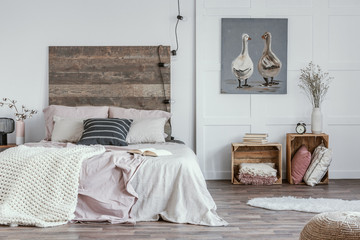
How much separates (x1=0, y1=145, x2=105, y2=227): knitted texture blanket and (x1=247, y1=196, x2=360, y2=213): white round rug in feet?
5.58

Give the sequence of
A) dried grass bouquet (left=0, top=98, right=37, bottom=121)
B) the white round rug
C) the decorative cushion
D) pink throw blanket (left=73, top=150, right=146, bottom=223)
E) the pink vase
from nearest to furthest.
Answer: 1. pink throw blanket (left=73, top=150, right=146, bottom=223)
2. the white round rug
3. the decorative cushion
4. the pink vase
5. dried grass bouquet (left=0, top=98, right=37, bottom=121)

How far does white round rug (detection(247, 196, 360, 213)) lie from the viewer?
396cm

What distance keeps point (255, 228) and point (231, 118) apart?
7.59 feet

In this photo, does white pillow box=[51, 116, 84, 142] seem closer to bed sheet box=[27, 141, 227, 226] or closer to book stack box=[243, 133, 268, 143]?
bed sheet box=[27, 141, 227, 226]

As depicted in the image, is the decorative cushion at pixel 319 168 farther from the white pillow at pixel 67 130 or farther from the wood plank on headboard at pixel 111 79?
the white pillow at pixel 67 130

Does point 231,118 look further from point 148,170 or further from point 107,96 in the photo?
point 148,170

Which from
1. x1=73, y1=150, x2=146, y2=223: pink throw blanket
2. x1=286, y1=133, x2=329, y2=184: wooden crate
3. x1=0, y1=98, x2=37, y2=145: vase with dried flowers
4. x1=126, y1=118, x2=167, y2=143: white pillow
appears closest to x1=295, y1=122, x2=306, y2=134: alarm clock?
x1=286, y1=133, x2=329, y2=184: wooden crate

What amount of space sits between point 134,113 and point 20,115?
4.58ft

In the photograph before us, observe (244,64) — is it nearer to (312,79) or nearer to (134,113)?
(312,79)

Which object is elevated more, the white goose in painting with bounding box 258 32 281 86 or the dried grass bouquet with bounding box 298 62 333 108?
the white goose in painting with bounding box 258 32 281 86

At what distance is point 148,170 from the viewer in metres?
3.63

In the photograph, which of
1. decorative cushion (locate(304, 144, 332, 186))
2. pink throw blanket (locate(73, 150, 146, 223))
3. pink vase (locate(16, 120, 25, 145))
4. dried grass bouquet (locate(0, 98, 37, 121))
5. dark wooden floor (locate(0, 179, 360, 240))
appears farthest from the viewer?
dried grass bouquet (locate(0, 98, 37, 121))

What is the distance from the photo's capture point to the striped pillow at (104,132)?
14.8ft

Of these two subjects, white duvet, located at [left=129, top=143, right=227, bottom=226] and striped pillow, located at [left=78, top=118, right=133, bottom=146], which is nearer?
white duvet, located at [left=129, top=143, right=227, bottom=226]
